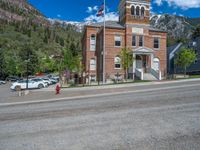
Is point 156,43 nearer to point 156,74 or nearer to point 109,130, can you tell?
point 156,74

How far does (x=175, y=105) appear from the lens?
12.7 metres

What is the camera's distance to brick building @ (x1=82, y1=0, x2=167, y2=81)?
42.7 meters

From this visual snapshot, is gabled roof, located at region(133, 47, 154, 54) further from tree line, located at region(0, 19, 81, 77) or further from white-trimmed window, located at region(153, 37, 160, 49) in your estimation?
tree line, located at region(0, 19, 81, 77)

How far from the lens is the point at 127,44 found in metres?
43.2

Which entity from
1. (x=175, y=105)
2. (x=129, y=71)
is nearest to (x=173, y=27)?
(x=129, y=71)

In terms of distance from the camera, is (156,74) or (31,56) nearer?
(156,74)

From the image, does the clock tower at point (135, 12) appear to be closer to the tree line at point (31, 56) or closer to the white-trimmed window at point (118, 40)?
the white-trimmed window at point (118, 40)

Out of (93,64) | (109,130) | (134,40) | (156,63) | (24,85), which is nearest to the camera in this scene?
(109,130)

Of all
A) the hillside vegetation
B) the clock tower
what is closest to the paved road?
the hillside vegetation

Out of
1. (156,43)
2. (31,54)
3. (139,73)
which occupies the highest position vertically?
(31,54)

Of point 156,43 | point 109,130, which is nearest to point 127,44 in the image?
point 156,43

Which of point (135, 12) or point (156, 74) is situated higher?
point (135, 12)

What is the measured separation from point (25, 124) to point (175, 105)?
6716 millimetres

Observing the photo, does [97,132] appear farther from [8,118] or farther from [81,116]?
[8,118]
